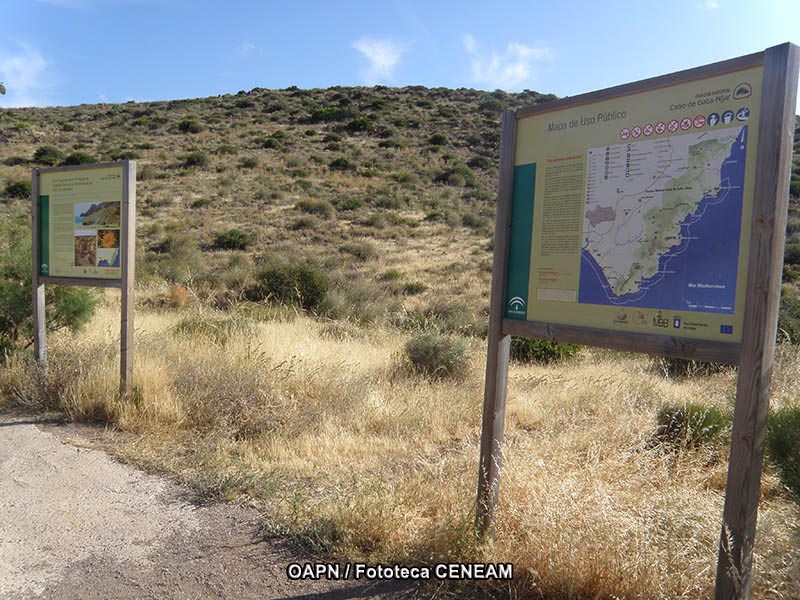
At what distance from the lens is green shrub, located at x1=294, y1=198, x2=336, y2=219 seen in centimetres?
3042

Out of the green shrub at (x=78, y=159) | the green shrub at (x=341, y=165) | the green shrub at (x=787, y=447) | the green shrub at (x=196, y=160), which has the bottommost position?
the green shrub at (x=787, y=447)

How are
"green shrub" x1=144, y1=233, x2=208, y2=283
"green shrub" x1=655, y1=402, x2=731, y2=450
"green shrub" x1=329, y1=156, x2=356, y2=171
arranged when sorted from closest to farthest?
"green shrub" x1=655, y1=402, x2=731, y2=450, "green shrub" x1=144, y1=233, x2=208, y2=283, "green shrub" x1=329, y1=156, x2=356, y2=171

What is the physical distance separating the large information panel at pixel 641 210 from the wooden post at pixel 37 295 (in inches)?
230

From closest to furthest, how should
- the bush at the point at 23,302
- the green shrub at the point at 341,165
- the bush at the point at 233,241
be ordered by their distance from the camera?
1. the bush at the point at 23,302
2. the bush at the point at 233,241
3. the green shrub at the point at 341,165

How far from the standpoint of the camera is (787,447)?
141 inches

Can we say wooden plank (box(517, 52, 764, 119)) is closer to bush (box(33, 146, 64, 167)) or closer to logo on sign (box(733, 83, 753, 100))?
logo on sign (box(733, 83, 753, 100))

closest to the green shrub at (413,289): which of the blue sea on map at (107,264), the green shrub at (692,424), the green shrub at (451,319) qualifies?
the green shrub at (451,319)

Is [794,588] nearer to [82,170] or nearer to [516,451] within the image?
[516,451]

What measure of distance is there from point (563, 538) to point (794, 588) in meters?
1.02

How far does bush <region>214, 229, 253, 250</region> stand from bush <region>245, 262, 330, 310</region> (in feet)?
24.8

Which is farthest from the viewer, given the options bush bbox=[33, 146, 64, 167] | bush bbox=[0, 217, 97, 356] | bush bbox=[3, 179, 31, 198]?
bush bbox=[33, 146, 64, 167]

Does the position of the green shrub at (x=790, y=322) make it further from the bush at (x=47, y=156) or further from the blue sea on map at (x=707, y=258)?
the bush at (x=47, y=156)

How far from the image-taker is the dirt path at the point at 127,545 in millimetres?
3434

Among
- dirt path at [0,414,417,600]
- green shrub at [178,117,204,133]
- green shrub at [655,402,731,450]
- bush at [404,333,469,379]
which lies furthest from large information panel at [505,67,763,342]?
green shrub at [178,117,204,133]
